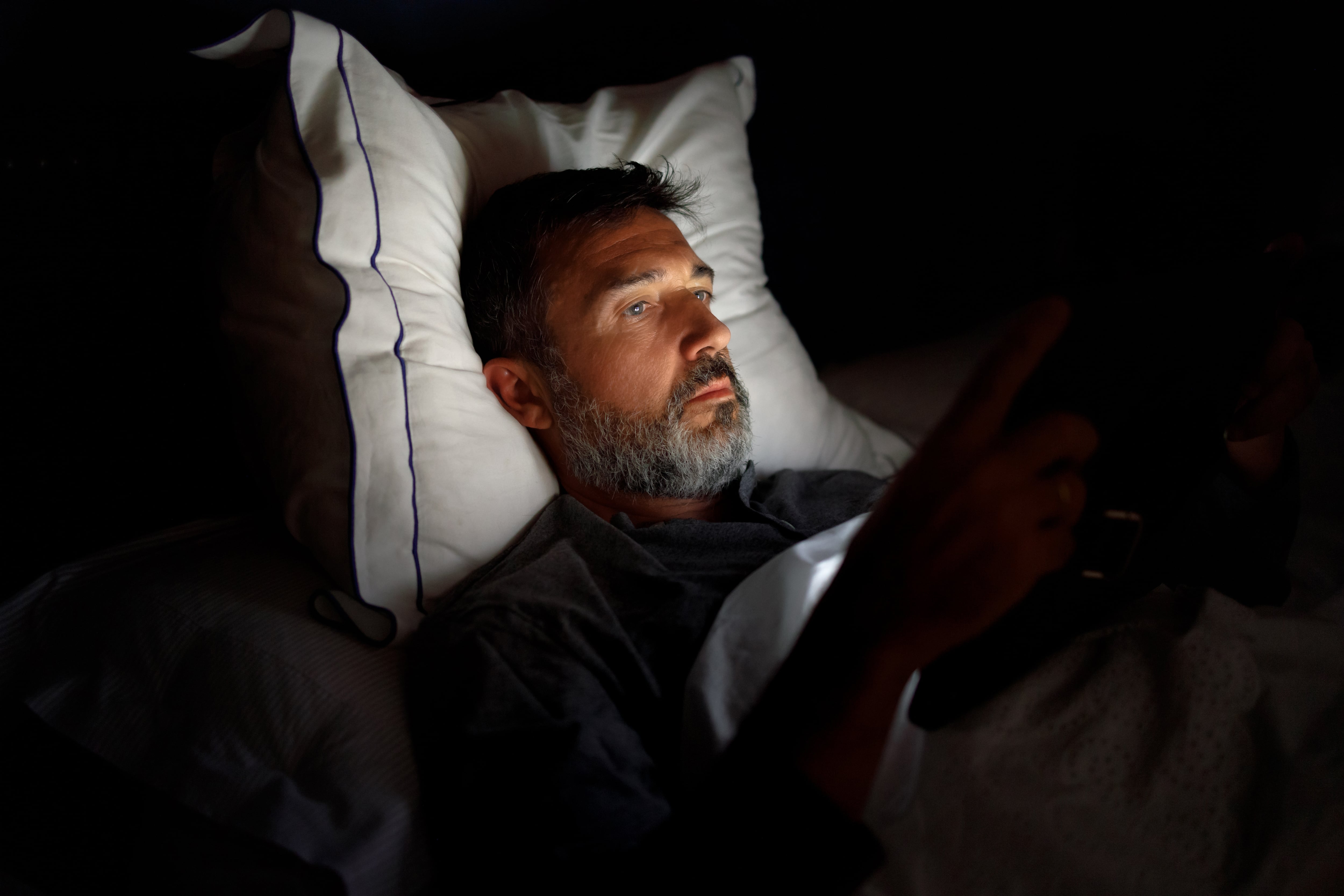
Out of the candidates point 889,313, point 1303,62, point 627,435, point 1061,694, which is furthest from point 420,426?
point 1303,62

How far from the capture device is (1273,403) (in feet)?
2.28

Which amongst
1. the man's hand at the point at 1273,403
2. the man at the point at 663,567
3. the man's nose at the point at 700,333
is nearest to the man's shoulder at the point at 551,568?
the man at the point at 663,567

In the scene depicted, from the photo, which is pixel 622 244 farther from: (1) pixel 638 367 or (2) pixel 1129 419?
(2) pixel 1129 419

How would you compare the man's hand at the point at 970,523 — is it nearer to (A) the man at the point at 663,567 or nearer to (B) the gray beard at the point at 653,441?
(A) the man at the point at 663,567

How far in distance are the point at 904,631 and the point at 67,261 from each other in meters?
0.95

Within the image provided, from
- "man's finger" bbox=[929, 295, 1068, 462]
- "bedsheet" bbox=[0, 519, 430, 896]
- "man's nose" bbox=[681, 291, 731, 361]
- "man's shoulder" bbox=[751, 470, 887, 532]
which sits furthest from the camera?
"man's shoulder" bbox=[751, 470, 887, 532]

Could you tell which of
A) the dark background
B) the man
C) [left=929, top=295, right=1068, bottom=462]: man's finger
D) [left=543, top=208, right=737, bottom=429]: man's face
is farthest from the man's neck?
[left=929, top=295, right=1068, bottom=462]: man's finger

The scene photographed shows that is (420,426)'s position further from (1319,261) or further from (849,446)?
(1319,261)

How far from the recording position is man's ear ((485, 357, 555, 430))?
0.94m

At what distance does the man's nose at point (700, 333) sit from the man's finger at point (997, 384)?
45cm

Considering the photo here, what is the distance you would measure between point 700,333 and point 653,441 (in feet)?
0.45

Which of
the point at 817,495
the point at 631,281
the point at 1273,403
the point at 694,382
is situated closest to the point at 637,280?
the point at 631,281

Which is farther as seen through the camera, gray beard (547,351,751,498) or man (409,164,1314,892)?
gray beard (547,351,751,498)

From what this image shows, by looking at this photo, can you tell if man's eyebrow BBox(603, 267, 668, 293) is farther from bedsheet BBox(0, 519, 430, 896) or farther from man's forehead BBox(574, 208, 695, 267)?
bedsheet BBox(0, 519, 430, 896)
